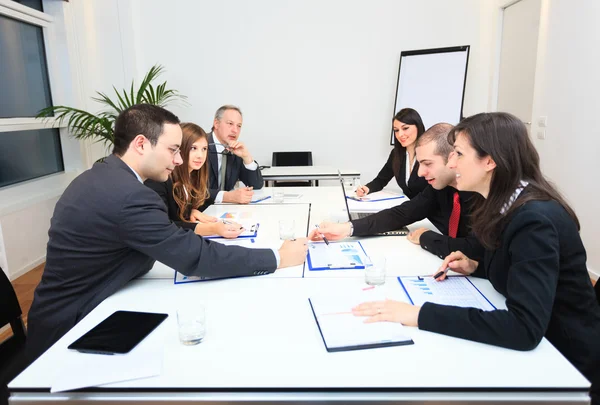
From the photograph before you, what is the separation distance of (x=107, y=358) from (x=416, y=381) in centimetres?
75

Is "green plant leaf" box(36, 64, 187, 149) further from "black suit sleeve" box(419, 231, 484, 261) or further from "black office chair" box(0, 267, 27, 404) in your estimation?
"black suit sleeve" box(419, 231, 484, 261)

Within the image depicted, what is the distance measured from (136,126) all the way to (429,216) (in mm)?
1547

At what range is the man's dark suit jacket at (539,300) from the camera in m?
1.09

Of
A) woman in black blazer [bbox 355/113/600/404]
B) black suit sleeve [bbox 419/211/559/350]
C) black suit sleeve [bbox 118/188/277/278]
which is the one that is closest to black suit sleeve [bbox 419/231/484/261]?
woman in black blazer [bbox 355/113/600/404]

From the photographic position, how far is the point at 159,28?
5516mm

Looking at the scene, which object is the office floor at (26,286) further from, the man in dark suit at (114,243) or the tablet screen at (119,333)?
the tablet screen at (119,333)

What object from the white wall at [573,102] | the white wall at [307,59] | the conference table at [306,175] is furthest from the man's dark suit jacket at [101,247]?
the white wall at [307,59]

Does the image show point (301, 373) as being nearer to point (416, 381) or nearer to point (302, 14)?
point (416, 381)

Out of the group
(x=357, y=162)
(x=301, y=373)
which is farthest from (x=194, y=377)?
(x=357, y=162)

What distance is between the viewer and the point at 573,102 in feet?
11.8

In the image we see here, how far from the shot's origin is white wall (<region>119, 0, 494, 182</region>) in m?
5.41

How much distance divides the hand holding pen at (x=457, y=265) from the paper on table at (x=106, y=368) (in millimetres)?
976

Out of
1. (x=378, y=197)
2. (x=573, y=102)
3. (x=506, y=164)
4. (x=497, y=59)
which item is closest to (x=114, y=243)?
(x=506, y=164)

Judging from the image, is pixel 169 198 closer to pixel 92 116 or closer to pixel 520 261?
pixel 520 261
